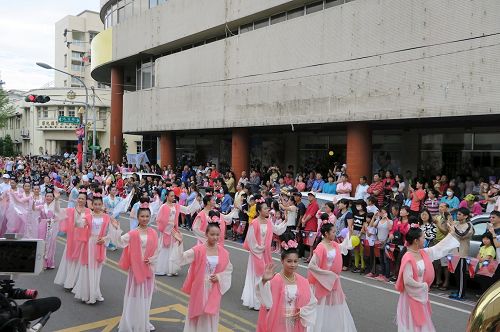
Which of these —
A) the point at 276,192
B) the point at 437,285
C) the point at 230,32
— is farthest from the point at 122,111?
the point at 437,285

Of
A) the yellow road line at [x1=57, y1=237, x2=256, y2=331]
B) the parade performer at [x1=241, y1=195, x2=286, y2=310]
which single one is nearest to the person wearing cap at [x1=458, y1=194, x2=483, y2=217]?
the parade performer at [x1=241, y1=195, x2=286, y2=310]

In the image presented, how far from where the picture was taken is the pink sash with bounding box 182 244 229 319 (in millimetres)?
5770

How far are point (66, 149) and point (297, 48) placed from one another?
52687 mm

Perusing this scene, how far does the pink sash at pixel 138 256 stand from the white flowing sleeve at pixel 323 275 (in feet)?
7.50

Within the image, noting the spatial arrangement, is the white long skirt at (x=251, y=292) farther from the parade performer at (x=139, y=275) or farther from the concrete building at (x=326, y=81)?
the concrete building at (x=326, y=81)

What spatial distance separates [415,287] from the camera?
19.6ft

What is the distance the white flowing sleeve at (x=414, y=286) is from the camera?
5.96 metres

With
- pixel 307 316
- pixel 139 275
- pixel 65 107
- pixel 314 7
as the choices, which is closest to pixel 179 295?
pixel 139 275

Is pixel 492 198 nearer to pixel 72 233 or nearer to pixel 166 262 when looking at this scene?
pixel 166 262

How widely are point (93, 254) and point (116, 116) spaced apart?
28.9 m

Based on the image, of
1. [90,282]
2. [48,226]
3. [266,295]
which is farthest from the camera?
[48,226]

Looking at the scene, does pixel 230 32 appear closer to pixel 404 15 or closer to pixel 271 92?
pixel 271 92

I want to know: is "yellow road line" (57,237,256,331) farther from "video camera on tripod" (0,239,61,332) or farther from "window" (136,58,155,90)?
"window" (136,58,155,90)

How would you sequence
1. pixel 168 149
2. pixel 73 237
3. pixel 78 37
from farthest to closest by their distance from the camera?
pixel 78 37 < pixel 168 149 < pixel 73 237
